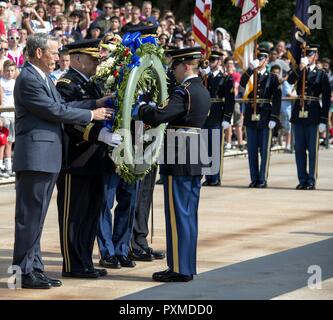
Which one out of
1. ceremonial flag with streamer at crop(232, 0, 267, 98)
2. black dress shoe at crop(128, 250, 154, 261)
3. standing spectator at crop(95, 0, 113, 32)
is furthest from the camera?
standing spectator at crop(95, 0, 113, 32)

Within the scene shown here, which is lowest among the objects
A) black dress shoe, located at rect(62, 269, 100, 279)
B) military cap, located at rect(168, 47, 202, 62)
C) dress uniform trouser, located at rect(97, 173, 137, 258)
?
black dress shoe, located at rect(62, 269, 100, 279)

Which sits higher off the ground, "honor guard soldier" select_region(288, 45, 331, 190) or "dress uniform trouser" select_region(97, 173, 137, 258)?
"honor guard soldier" select_region(288, 45, 331, 190)

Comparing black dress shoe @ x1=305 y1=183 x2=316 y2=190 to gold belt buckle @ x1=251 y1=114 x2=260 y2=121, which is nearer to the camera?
black dress shoe @ x1=305 y1=183 x2=316 y2=190

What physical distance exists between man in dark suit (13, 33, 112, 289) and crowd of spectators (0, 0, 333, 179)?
5.74 m

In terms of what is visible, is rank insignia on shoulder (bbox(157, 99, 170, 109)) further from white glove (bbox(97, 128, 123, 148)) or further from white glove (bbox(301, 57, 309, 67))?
white glove (bbox(301, 57, 309, 67))

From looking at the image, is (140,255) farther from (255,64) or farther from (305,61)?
(305,61)

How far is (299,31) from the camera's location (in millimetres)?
17969

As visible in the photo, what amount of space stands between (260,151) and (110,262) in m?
7.59

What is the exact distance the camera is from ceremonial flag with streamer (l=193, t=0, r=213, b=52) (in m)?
18.6

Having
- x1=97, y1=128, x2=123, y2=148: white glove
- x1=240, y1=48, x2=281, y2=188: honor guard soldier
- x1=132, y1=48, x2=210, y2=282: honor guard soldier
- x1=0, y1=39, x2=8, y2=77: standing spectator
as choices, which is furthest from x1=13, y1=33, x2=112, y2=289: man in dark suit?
x1=240, y1=48, x2=281, y2=188: honor guard soldier

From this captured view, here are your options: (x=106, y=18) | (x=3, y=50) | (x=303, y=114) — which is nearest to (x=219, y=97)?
(x=303, y=114)
